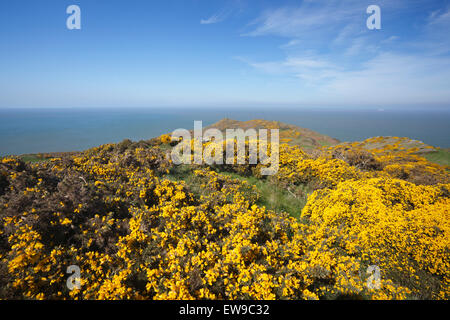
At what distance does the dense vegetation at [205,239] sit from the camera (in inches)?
161

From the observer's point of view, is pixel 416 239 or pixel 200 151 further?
pixel 200 151

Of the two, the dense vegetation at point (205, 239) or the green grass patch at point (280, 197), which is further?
the green grass patch at point (280, 197)

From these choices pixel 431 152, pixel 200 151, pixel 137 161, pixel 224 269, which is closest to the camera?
pixel 224 269

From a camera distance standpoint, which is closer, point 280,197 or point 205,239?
point 205,239

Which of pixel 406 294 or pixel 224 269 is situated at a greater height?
pixel 224 269

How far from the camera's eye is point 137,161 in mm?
9688

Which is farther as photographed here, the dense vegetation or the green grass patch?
the green grass patch

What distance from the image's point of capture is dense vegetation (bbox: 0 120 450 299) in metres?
4.08

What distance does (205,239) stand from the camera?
515 cm

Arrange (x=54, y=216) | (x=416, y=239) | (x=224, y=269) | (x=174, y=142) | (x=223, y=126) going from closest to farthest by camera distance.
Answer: (x=224, y=269) → (x=54, y=216) → (x=416, y=239) → (x=174, y=142) → (x=223, y=126)

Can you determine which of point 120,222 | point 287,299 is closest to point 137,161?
point 120,222

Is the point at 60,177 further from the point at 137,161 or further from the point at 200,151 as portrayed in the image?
the point at 200,151

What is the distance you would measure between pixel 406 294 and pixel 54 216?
945 centimetres

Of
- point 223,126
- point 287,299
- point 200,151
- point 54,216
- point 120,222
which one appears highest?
point 223,126
